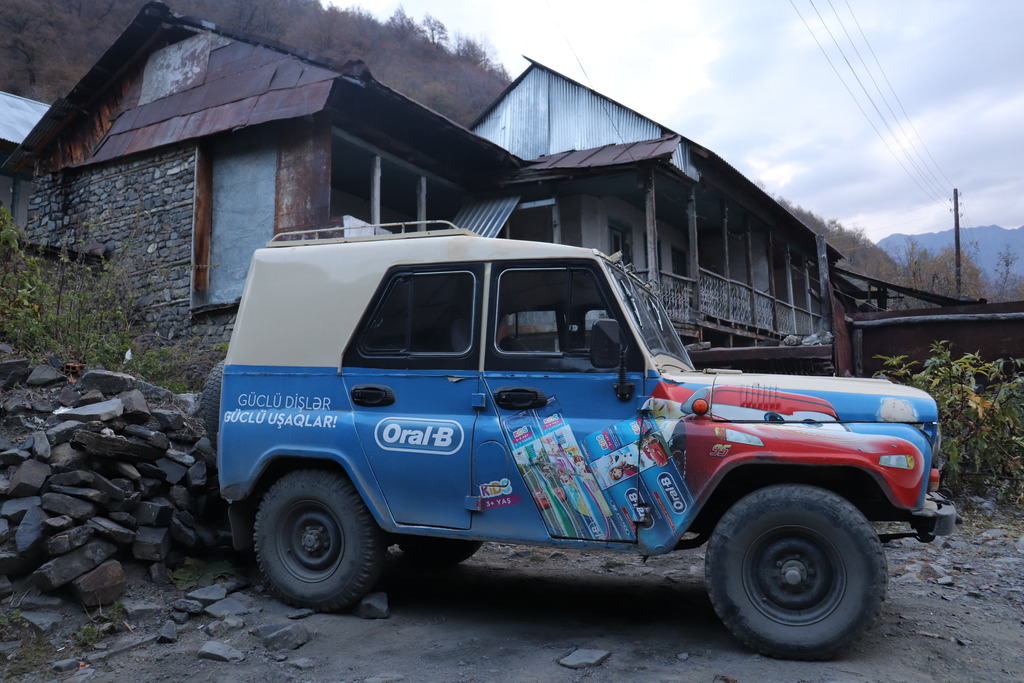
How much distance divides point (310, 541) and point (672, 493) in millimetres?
2297

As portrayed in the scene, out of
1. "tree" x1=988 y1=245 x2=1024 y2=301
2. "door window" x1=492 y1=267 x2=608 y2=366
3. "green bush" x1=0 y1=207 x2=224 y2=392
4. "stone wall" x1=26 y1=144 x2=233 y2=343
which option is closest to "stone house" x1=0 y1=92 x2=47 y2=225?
"stone wall" x1=26 y1=144 x2=233 y2=343

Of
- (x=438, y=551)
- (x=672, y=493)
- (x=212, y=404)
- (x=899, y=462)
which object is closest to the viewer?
(x=899, y=462)

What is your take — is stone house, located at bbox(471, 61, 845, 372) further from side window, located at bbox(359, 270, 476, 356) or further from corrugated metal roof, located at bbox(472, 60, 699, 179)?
side window, located at bbox(359, 270, 476, 356)

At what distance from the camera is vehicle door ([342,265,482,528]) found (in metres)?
4.41

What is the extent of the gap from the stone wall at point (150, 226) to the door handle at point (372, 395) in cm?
817

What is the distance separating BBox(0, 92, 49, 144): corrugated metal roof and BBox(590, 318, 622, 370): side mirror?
19477mm

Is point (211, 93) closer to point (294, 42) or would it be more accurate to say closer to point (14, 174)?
point (14, 174)

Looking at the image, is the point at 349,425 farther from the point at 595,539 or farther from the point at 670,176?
the point at 670,176

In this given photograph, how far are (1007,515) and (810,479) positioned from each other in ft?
14.2

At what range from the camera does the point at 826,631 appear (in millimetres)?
3648

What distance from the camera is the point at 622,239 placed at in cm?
1789

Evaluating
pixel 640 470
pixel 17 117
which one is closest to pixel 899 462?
pixel 640 470

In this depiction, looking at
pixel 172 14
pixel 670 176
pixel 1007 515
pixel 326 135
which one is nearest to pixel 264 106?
pixel 326 135

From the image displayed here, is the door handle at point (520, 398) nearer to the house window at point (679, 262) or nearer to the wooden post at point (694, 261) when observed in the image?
the wooden post at point (694, 261)
